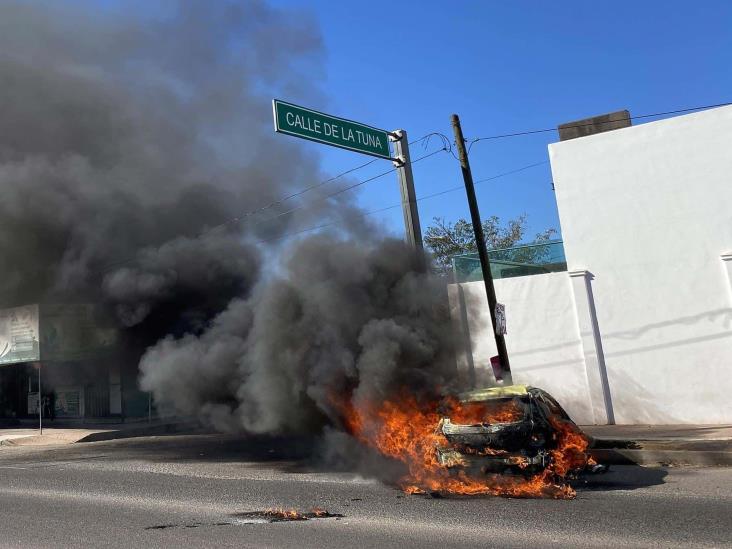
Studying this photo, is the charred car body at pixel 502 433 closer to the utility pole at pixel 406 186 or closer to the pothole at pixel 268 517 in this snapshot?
the pothole at pixel 268 517

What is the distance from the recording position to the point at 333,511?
Answer: 6.54 metres

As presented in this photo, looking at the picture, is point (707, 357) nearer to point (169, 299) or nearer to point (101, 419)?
point (169, 299)

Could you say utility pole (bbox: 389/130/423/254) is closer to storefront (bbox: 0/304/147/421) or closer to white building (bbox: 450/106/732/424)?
white building (bbox: 450/106/732/424)

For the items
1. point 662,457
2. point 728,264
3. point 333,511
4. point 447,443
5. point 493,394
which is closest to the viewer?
point 333,511

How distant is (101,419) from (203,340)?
10.7m

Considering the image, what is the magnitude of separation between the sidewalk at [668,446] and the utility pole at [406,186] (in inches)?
186

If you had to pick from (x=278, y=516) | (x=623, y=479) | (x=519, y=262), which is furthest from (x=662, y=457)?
(x=278, y=516)

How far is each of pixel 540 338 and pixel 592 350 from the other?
46.2 inches

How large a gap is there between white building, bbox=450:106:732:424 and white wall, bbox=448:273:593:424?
0.9 inches

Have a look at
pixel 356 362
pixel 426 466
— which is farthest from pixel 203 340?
pixel 426 466

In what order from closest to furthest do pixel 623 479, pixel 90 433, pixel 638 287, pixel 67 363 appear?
pixel 623 479 < pixel 638 287 < pixel 90 433 < pixel 67 363

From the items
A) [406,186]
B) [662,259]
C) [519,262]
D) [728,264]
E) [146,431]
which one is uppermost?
[406,186]

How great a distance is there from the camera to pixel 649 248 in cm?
1269

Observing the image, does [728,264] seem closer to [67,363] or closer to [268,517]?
[268,517]
